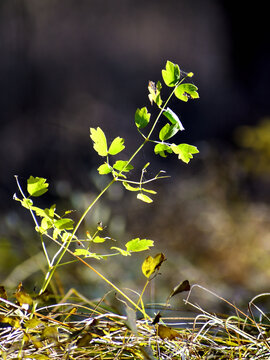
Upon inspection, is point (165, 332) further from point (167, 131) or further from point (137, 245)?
point (167, 131)

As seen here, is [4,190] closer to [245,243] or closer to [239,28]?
[245,243]

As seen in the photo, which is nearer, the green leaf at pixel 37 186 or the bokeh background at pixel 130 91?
the green leaf at pixel 37 186

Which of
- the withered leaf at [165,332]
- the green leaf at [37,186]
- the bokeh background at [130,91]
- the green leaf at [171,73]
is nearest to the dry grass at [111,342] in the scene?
the withered leaf at [165,332]

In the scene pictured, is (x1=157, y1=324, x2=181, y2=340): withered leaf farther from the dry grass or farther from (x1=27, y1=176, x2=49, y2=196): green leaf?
(x1=27, y1=176, x2=49, y2=196): green leaf

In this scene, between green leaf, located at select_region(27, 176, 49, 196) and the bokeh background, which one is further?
the bokeh background

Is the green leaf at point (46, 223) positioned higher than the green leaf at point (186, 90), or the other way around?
the green leaf at point (186, 90)

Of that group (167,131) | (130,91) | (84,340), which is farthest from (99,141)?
(130,91)

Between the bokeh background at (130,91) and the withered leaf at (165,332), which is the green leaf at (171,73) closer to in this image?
the withered leaf at (165,332)

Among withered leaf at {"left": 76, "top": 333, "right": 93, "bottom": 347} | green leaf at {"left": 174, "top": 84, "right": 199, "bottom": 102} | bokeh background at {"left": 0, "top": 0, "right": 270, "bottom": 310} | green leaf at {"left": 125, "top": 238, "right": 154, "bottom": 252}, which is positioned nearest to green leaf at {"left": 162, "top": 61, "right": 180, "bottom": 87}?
green leaf at {"left": 174, "top": 84, "right": 199, "bottom": 102}
